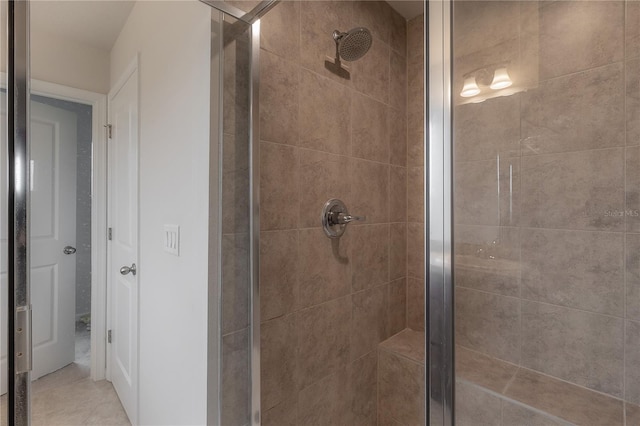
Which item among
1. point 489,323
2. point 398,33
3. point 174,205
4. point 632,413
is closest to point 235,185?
point 174,205

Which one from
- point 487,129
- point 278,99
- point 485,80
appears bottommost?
point 487,129

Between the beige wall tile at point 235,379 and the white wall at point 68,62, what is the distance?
0.84 m

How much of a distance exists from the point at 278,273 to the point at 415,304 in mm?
1004

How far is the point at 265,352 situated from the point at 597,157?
116 cm

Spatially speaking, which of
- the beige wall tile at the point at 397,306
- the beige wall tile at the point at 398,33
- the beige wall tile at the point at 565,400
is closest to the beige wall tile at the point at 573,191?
the beige wall tile at the point at 565,400

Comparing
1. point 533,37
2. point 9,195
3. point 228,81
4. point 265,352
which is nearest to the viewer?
point 9,195

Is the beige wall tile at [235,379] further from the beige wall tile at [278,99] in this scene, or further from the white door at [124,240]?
the beige wall tile at [278,99]

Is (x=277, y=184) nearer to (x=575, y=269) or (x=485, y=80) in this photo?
(x=485, y=80)

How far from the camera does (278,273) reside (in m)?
1.17

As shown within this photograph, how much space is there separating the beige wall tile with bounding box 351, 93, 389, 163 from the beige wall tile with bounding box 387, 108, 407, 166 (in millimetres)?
38

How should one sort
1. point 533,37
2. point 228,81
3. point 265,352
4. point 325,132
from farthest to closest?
point 325,132 → point 265,352 → point 228,81 → point 533,37

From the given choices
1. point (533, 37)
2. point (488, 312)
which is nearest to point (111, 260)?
point (488, 312)

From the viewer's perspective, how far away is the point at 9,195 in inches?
27.4

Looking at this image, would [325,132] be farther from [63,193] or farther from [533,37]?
[63,193]
